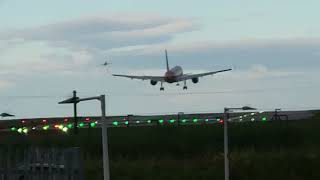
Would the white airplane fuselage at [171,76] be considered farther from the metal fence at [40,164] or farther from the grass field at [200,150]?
the metal fence at [40,164]

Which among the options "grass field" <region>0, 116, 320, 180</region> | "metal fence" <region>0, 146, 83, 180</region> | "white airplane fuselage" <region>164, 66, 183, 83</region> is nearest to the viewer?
"metal fence" <region>0, 146, 83, 180</region>

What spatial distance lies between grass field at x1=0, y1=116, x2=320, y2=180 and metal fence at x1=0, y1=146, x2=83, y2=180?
355 inches

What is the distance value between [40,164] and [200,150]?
1029 inches

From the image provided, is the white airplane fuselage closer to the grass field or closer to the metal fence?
the grass field

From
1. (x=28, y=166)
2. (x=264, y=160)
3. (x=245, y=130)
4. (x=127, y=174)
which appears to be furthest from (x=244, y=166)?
(x=28, y=166)

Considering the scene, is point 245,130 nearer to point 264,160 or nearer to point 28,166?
point 264,160

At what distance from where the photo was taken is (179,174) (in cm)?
3984

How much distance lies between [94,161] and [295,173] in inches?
460

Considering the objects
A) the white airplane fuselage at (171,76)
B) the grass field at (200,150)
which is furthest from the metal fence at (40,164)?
the white airplane fuselage at (171,76)

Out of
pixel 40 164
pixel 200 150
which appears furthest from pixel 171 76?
pixel 40 164

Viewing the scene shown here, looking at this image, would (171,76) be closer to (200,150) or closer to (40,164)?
(200,150)

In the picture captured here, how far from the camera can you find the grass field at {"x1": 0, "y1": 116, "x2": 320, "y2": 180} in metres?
40.2

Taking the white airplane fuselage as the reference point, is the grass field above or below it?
below

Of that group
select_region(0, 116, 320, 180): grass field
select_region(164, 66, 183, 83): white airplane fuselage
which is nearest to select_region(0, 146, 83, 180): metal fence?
select_region(0, 116, 320, 180): grass field
